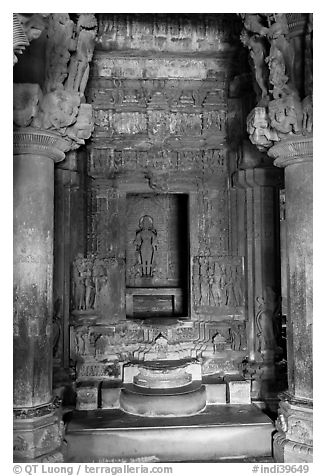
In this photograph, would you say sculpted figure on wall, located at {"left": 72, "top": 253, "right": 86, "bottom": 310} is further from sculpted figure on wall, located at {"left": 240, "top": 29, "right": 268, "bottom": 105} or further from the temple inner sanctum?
sculpted figure on wall, located at {"left": 240, "top": 29, "right": 268, "bottom": 105}

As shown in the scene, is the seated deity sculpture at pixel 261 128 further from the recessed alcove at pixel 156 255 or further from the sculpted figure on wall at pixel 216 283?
the recessed alcove at pixel 156 255

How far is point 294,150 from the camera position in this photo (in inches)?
205

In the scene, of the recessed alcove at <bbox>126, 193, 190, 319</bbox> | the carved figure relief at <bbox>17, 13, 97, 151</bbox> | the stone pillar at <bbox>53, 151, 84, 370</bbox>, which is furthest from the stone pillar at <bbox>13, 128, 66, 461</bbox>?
the recessed alcove at <bbox>126, 193, 190, 319</bbox>

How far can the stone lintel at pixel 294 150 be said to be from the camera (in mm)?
5121

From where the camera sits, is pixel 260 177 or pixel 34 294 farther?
pixel 260 177

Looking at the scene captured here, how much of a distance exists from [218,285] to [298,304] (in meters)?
3.04

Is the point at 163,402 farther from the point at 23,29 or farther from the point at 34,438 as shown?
the point at 23,29

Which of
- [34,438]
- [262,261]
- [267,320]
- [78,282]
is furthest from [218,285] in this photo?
[34,438]

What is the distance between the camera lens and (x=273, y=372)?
24.2ft

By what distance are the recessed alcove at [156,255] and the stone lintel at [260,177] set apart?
2.26 meters
